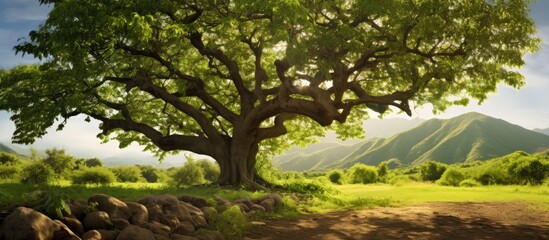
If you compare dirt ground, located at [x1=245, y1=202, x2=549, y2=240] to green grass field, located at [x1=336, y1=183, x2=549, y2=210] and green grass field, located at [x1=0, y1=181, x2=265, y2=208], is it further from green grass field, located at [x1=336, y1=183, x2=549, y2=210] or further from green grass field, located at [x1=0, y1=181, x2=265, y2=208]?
green grass field, located at [x1=336, y1=183, x2=549, y2=210]

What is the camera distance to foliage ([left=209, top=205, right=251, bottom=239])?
30.9 feet

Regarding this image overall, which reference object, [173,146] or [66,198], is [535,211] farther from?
[173,146]

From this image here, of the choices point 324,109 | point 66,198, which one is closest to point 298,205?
point 324,109

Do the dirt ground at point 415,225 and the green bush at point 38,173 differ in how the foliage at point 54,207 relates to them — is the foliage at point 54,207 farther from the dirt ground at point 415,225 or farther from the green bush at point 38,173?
the green bush at point 38,173

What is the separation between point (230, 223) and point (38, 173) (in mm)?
18311

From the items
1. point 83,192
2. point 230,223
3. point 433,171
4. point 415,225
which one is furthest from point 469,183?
point 83,192

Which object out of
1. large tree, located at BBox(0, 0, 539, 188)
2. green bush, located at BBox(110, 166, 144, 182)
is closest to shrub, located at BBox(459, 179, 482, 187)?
large tree, located at BBox(0, 0, 539, 188)

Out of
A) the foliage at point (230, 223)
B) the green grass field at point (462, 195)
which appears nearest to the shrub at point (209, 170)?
the green grass field at point (462, 195)

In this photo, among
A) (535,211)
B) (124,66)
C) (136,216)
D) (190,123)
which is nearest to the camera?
(136,216)

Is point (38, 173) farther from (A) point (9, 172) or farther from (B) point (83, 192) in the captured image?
(B) point (83, 192)

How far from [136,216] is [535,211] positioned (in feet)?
48.0

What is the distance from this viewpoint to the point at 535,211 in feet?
49.6

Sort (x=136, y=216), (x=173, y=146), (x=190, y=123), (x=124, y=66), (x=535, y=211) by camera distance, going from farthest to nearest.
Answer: (x=190, y=123)
(x=173, y=146)
(x=124, y=66)
(x=535, y=211)
(x=136, y=216)

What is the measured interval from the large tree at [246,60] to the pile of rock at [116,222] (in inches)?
275
